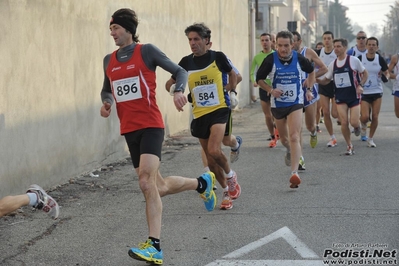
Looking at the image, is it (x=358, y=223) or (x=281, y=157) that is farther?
(x=281, y=157)

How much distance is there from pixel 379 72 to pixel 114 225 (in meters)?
8.62

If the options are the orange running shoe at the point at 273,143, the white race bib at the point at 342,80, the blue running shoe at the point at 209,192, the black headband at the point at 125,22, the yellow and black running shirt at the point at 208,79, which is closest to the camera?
the black headband at the point at 125,22

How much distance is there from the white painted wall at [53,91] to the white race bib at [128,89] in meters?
2.31

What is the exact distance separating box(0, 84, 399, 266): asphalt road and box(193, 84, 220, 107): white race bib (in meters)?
1.14

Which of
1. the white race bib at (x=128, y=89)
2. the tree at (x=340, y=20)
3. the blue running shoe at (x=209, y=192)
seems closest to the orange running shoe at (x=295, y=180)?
the blue running shoe at (x=209, y=192)

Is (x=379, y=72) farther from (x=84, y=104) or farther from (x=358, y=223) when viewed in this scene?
(x=358, y=223)

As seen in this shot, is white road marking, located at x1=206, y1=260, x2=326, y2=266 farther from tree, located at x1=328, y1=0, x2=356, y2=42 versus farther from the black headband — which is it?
tree, located at x1=328, y1=0, x2=356, y2=42

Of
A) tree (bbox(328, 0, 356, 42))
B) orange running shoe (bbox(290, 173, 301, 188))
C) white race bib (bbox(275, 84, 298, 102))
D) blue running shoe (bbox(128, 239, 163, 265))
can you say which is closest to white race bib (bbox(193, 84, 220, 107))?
orange running shoe (bbox(290, 173, 301, 188))

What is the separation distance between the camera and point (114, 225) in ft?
26.7

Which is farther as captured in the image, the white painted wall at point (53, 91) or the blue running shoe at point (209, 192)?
the white painted wall at point (53, 91)

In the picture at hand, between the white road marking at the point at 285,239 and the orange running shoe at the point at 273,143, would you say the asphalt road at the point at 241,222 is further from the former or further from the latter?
the orange running shoe at the point at 273,143

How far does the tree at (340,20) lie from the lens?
163750mm

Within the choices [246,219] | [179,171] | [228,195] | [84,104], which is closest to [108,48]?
[84,104]

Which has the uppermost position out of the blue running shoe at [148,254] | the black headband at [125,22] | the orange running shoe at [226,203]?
the black headband at [125,22]
